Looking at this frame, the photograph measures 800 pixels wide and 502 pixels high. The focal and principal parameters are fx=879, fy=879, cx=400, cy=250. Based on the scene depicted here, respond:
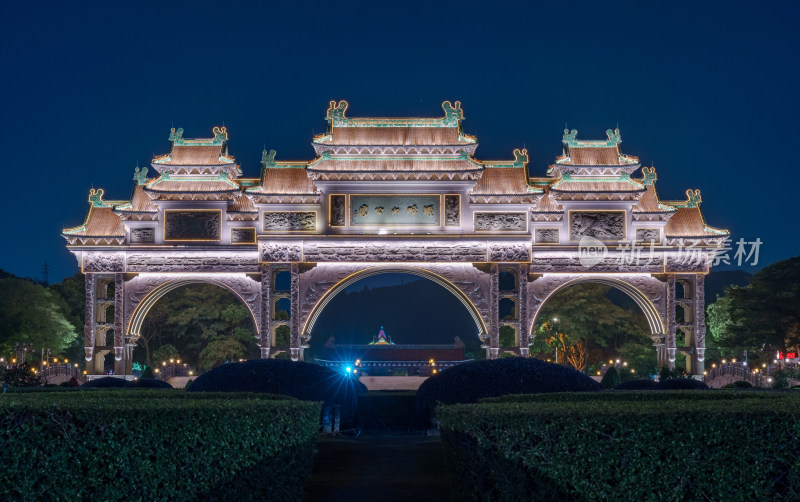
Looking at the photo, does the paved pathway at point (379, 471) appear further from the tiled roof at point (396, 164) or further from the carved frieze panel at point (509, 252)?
the tiled roof at point (396, 164)

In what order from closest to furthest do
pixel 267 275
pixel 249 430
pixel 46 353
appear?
pixel 249 430 → pixel 267 275 → pixel 46 353

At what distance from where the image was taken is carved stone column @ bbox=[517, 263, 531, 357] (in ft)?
94.7

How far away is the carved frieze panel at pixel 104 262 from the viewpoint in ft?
95.6

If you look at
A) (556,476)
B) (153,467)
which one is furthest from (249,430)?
(556,476)

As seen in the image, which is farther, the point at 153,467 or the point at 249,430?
the point at 249,430

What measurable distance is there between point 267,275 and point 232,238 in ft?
5.74

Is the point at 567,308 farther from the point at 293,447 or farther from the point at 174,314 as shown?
the point at 293,447

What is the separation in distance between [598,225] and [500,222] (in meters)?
3.34

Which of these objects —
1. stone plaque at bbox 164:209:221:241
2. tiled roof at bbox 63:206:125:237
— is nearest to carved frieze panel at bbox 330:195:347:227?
stone plaque at bbox 164:209:221:241

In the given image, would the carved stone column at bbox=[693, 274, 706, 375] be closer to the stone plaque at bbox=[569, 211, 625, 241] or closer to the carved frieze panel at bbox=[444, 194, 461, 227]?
the stone plaque at bbox=[569, 211, 625, 241]

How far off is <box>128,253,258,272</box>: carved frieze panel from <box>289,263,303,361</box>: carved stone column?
4.43ft

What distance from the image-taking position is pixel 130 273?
2920cm

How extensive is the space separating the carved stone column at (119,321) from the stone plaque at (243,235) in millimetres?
3910

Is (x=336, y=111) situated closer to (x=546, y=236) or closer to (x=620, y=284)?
(x=546, y=236)
